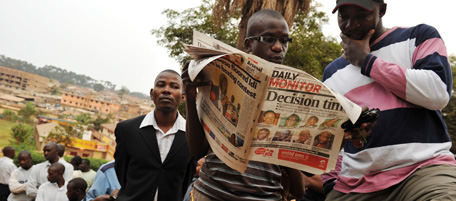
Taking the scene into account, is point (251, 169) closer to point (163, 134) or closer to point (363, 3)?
point (363, 3)

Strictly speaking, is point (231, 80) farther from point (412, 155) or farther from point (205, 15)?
point (205, 15)

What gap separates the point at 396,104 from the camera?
193cm

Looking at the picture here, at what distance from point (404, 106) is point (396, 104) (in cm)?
4

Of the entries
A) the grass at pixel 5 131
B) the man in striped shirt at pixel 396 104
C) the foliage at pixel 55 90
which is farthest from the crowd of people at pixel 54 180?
the foliage at pixel 55 90

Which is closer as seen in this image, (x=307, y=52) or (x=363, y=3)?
(x=363, y=3)

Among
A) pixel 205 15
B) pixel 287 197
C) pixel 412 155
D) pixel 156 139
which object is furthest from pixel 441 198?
pixel 205 15

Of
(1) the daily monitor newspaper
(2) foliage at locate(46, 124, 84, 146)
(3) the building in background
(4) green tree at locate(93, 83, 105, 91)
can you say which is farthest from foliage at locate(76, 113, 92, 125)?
(4) green tree at locate(93, 83, 105, 91)

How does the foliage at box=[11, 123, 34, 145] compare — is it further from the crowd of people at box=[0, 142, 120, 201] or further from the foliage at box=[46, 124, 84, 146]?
the crowd of people at box=[0, 142, 120, 201]

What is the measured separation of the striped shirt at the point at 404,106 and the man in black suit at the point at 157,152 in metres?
2.00

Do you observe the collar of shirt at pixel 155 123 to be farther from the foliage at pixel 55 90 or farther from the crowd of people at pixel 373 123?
the foliage at pixel 55 90

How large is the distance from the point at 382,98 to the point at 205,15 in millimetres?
16401

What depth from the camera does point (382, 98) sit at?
1986 mm

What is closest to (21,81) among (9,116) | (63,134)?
(9,116)

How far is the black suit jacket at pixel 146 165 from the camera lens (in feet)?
11.8
